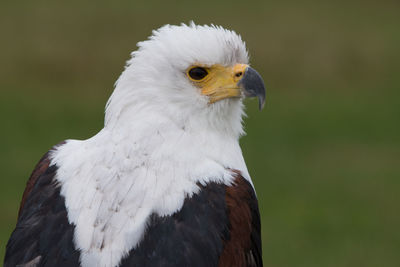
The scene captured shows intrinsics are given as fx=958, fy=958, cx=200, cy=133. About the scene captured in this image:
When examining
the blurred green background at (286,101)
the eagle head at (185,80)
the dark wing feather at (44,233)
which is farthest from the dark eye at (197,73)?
the blurred green background at (286,101)

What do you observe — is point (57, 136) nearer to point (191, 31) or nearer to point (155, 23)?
point (155, 23)

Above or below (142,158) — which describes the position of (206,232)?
below

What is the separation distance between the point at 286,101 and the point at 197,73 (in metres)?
13.3

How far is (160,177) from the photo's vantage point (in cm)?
576

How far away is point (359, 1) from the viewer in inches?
1062

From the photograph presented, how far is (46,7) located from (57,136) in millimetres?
8853

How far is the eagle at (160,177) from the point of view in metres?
5.51

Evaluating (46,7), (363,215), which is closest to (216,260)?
(363,215)

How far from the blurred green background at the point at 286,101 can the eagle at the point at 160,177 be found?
21.1 ft

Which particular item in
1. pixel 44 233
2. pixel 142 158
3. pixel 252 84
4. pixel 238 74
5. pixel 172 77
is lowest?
pixel 44 233

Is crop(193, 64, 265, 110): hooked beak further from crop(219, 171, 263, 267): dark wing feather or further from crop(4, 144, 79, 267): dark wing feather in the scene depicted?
crop(4, 144, 79, 267): dark wing feather

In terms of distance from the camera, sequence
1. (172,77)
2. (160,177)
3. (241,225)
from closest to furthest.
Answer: (160,177)
(241,225)
(172,77)

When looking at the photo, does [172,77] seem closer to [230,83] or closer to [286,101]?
[230,83]

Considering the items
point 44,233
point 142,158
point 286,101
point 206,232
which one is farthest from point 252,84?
point 286,101
